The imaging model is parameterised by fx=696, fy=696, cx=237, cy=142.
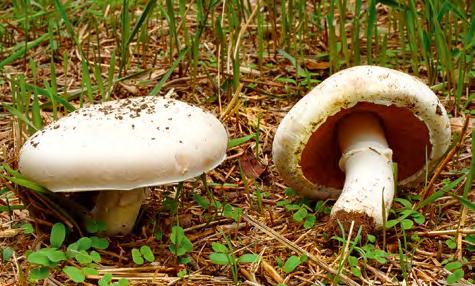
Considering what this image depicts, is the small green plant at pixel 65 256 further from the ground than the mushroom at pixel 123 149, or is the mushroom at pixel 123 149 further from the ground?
the mushroom at pixel 123 149

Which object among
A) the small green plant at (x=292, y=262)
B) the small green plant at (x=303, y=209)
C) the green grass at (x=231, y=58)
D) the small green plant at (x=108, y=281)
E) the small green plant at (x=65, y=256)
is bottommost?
the small green plant at (x=303, y=209)

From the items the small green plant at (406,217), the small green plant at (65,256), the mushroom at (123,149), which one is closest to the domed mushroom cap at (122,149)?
the mushroom at (123,149)

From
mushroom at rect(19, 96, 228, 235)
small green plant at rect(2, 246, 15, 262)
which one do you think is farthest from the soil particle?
small green plant at rect(2, 246, 15, 262)

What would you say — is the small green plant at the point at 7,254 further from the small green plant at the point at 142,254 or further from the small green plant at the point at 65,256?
the small green plant at the point at 142,254

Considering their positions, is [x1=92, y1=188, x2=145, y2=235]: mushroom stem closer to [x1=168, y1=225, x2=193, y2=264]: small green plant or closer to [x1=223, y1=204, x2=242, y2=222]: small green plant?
[x1=168, y1=225, x2=193, y2=264]: small green plant

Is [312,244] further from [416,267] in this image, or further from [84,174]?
[84,174]

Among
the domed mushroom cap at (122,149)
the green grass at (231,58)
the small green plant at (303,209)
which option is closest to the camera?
the domed mushroom cap at (122,149)

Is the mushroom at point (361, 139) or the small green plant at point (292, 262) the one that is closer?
the small green plant at point (292, 262)
